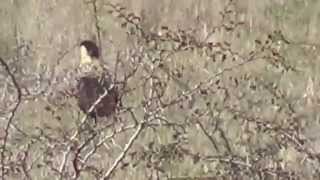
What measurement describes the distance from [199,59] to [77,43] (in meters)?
0.89

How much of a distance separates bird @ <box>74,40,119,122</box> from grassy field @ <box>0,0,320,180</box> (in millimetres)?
68

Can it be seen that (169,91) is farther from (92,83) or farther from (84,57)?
(84,57)

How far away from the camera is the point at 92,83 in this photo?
578 centimetres

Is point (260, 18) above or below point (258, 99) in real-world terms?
above

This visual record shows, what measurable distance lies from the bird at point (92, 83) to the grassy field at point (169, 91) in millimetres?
68

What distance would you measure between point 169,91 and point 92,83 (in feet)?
1.35

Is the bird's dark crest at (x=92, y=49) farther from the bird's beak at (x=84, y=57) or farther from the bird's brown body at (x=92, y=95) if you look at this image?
the bird's brown body at (x=92, y=95)

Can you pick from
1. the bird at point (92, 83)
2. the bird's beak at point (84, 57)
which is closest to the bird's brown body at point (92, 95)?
the bird at point (92, 83)

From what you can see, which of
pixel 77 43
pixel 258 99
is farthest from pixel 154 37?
pixel 77 43

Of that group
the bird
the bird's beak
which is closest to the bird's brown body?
the bird

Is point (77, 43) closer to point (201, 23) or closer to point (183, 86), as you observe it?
point (201, 23)

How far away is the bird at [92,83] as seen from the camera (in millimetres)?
4914

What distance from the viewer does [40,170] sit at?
4.90 meters

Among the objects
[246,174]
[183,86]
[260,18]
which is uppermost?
[260,18]
